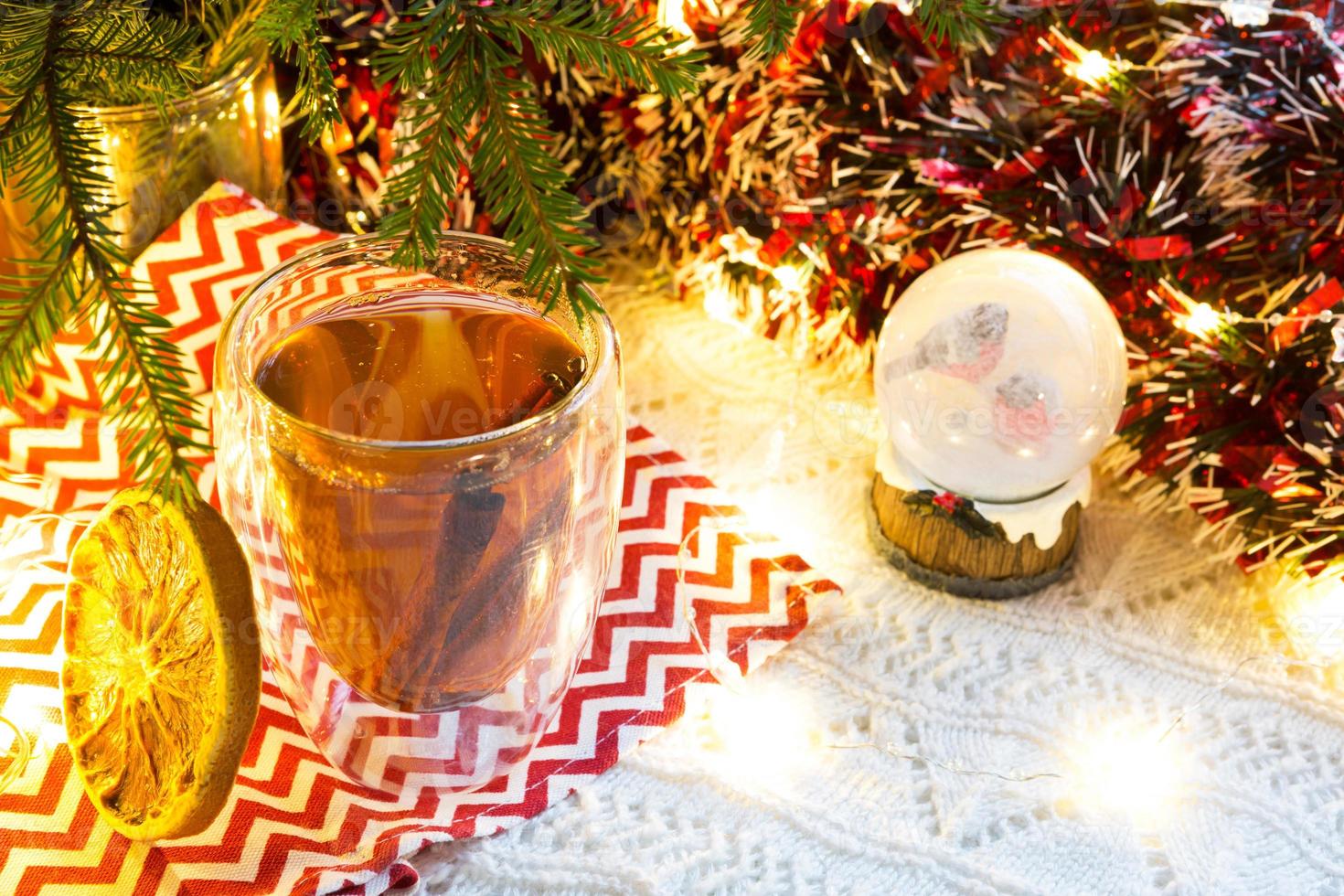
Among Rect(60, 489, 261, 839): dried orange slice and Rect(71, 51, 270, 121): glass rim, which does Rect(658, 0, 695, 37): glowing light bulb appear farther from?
Rect(60, 489, 261, 839): dried orange slice

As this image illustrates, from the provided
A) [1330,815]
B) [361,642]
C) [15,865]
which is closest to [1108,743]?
[1330,815]

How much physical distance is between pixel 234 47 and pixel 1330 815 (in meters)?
0.70

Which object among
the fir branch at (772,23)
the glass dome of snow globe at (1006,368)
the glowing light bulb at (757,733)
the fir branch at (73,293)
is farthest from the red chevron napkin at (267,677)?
the fir branch at (772,23)

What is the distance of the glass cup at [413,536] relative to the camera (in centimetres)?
50

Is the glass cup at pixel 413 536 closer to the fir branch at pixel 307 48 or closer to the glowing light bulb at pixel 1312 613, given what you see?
the fir branch at pixel 307 48

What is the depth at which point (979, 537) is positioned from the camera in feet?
2.49

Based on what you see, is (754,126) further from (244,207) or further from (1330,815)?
(1330,815)

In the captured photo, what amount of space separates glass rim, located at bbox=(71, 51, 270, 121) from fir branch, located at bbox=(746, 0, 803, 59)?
13.5 inches

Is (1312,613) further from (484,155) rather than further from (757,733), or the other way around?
(484,155)

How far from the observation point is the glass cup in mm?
503

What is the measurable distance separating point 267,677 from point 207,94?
0.32 meters

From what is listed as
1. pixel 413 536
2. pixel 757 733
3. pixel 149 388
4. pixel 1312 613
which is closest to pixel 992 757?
pixel 757 733

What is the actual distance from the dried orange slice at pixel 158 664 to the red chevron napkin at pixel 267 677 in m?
0.03

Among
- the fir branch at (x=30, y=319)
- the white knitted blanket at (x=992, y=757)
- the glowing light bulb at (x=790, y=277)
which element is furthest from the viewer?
the glowing light bulb at (x=790, y=277)
